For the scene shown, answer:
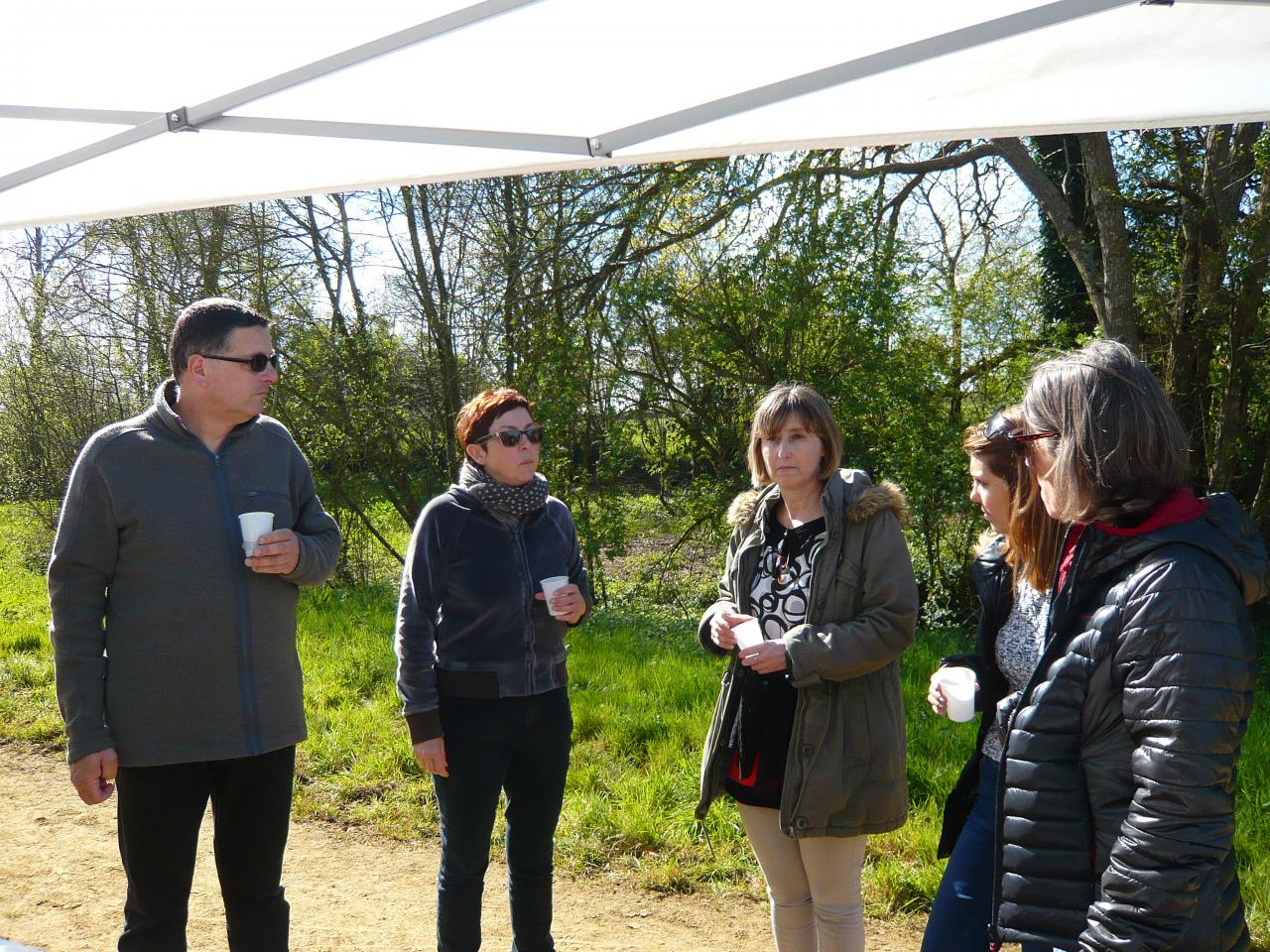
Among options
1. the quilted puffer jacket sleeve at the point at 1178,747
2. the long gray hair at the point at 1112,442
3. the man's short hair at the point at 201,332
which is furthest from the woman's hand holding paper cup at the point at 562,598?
the quilted puffer jacket sleeve at the point at 1178,747

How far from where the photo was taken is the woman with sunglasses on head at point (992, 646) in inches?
91.0

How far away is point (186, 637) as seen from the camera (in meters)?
2.69

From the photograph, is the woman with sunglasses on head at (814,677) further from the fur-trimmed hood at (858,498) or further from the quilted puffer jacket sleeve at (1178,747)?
the quilted puffer jacket sleeve at (1178,747)

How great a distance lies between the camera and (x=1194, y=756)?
1.57 metres


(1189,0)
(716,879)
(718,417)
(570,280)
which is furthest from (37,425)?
→ (1189,0)

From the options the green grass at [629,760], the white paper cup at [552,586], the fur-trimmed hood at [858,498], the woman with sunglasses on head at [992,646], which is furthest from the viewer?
the green grass at [629,760]

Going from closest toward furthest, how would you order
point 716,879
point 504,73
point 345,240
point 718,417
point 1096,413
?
point 1096,413, point 504,73, point 716,879, point 718,417, point 345,240

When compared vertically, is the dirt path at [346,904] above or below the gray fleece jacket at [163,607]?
below

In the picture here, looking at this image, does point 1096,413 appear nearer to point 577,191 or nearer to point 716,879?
point 716,879

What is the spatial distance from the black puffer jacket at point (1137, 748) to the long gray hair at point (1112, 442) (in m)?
0.06

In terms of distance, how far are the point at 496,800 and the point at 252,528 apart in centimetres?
107

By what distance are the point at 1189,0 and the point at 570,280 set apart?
26.5 feet

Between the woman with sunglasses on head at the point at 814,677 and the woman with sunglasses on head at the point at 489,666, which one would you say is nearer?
the woman with sunglasses on head at the point at 814,677

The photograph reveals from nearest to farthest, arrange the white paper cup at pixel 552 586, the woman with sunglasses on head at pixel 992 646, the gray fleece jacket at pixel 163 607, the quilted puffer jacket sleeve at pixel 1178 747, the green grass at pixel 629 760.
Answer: the quilted puffer jacket sleeve at pixel 1178 747, the woman with sunglasses on head at pixel 992 646, the gray fleece jacket at pixel 163 607, the white paper cup at pixel 552 586, the green grass at pixel 629 760
